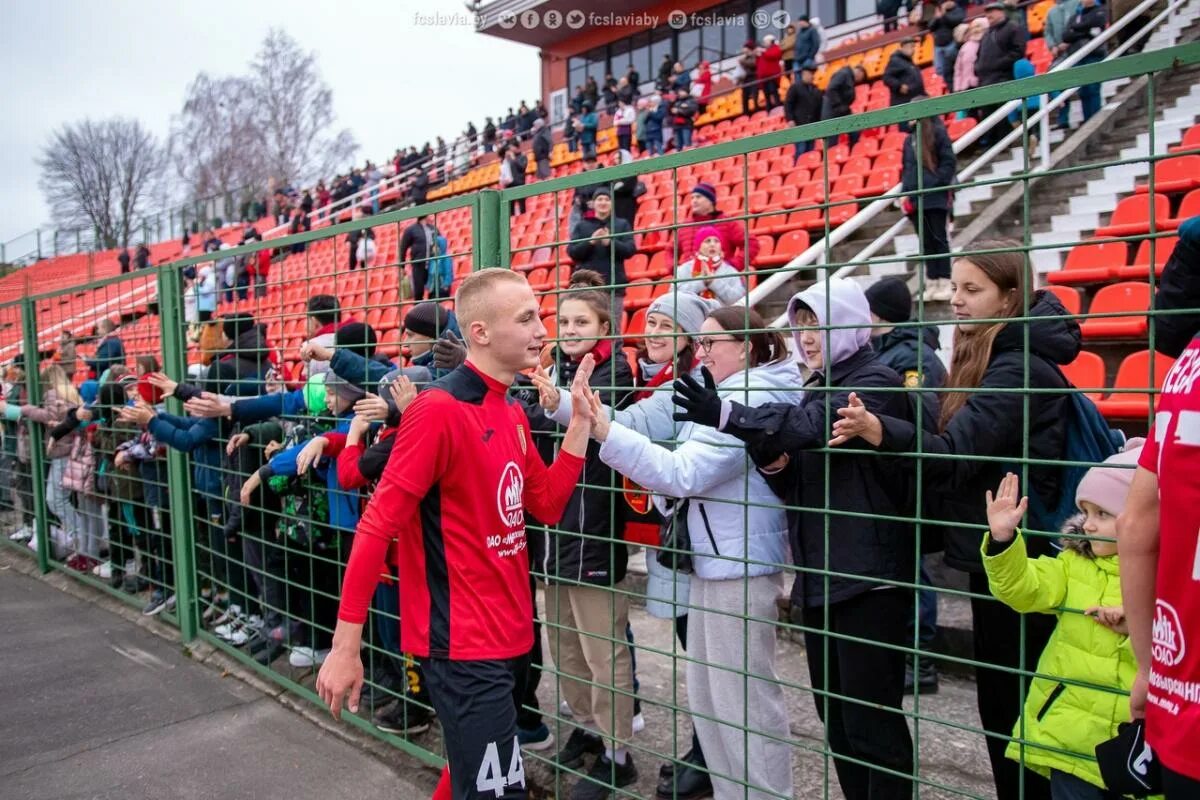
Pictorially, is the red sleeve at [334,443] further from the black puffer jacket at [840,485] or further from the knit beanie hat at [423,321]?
the black puffer jacket at [840,485]

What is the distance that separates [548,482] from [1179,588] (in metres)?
1.71

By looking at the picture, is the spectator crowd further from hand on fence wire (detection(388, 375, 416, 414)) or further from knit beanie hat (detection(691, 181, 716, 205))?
knit beanie hat (detection(691, 181, 716, 205))

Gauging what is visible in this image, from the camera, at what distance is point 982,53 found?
884 cm

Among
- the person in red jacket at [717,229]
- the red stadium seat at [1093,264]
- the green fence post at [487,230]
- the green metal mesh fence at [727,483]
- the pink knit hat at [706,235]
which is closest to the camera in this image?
the green metal mesh fence at [727,483]

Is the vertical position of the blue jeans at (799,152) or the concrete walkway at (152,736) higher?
the blue jeans at (799,152)

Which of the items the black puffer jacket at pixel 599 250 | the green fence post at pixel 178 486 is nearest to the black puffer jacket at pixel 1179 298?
the black puffer jacket at pixel 599 250

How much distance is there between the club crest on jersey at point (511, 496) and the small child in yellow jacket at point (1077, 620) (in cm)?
126

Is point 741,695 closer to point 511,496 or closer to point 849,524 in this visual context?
point 849,524

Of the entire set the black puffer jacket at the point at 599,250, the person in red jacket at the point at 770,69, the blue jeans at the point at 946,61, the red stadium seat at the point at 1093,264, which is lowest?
the red stadium seat at the point at 1093,264

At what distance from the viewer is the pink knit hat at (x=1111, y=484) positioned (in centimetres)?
203

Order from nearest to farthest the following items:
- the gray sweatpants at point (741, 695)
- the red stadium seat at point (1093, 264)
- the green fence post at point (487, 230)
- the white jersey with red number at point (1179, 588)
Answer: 1. the white jersey with red number at point (1179, 588)
2. the gray sweatpants at point (741, 695)
3. the green fence post at point (487, 230)
4. the red stadium seat at point (1093, 264)

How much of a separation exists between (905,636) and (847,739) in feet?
1.19

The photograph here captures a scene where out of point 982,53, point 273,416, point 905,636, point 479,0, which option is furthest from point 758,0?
point 905,636

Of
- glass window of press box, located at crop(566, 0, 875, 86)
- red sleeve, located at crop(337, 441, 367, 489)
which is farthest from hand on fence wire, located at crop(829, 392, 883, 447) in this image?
glass window of press box, located at crop(566, 0, 875, 86)
